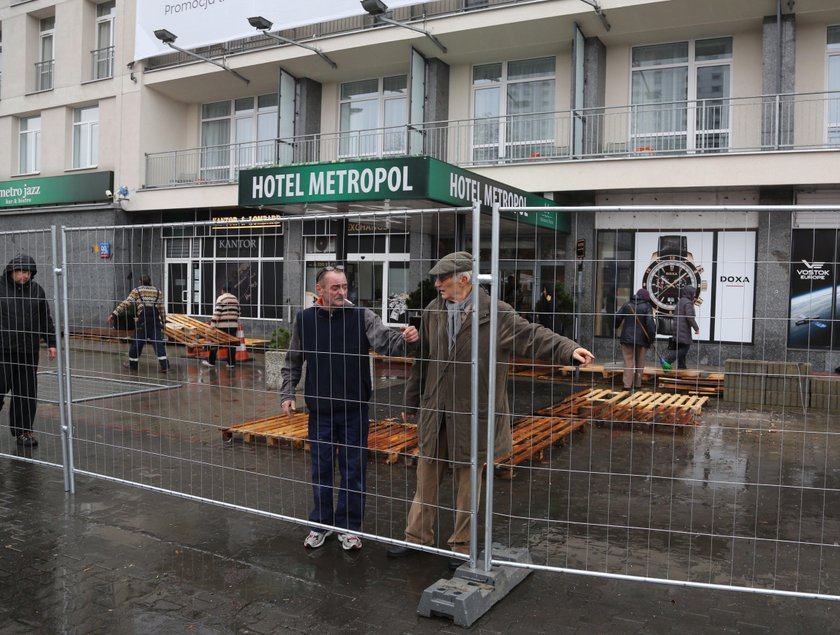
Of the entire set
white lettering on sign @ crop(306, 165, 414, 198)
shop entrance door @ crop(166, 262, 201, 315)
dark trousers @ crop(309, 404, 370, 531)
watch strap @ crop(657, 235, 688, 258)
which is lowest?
dark trousers @ crop(309, 404, 370, 531)

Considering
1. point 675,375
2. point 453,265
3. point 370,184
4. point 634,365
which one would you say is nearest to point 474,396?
point 453,265

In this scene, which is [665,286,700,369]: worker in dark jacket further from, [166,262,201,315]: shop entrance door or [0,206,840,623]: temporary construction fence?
[166,262,201,315]: shop entrance door

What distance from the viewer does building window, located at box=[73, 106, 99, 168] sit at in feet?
76.7

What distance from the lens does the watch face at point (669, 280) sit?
4039 millimetres

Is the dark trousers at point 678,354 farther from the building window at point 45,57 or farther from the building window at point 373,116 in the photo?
the building window at point 45,57

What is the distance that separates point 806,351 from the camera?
3920 mm

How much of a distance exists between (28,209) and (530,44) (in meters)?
17.6

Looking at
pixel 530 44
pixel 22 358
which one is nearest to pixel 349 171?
pixel 22 358

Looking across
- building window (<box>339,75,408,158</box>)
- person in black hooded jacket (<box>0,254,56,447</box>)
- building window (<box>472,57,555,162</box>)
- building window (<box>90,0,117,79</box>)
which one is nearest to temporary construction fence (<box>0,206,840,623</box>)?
person in black hooded jacket (<box>0,254,56,447</box>)

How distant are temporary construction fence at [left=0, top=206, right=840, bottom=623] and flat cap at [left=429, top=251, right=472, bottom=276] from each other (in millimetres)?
53

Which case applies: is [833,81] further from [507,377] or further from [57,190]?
[57,190]

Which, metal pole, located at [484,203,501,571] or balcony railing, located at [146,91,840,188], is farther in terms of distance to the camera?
balcony railing, located at [146,91,840,188]

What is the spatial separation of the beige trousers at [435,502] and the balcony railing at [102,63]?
22.8 meters

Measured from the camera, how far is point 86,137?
2367 centimetres
